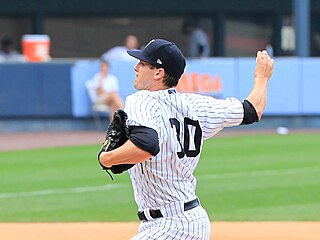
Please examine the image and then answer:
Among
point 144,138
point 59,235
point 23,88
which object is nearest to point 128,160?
point 144,138

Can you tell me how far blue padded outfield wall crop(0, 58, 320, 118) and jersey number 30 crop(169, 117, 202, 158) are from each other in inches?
535

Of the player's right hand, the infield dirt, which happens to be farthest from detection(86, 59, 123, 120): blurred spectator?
the player's right hand

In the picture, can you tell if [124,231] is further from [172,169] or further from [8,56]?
[8,56]

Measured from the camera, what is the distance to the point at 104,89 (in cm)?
1789

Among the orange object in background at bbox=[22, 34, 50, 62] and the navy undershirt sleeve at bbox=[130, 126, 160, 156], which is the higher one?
the navy undershirt sleeve at bbox=[130, 126, 160, 156]

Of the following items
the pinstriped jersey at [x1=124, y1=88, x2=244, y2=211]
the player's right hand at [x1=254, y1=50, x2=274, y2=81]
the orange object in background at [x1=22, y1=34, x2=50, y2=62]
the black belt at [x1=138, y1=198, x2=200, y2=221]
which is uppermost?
the player's right hand at [x1=254, y1=50, x2=274, y2=81]

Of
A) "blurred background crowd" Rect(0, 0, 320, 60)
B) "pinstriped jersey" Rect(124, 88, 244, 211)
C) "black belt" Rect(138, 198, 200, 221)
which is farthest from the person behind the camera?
"blurred background crowd" Rect(0, 0, 320, 60)

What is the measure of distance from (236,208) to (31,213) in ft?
6.66

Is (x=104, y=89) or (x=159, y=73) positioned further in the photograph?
(x=104, y=89)

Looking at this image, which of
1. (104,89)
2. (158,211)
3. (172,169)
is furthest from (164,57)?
(104,89)

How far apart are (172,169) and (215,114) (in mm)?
386

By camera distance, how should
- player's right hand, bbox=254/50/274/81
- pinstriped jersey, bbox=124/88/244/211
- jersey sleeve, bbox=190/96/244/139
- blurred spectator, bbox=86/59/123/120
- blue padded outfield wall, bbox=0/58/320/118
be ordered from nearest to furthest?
pinstriped jersey, bbox=124/88/244/211, jersey sleeve, bbox=190/96/244/139, player's right hand, bbox=254/50/274/81, blurred spectator, bbox=86/59/123/120, blue padded outfield wall, bbox=0/58/320/118

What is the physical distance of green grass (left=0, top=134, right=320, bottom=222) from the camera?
30.7ft

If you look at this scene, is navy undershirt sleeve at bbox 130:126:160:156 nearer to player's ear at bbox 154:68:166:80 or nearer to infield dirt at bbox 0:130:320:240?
player's ear at bbox 154:68:166:80
